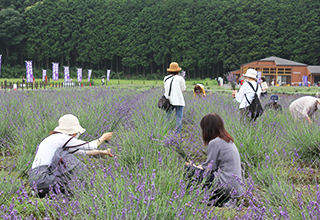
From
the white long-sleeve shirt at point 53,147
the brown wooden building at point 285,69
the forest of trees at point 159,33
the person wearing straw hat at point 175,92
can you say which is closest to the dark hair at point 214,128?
the white long-sleeve shirt at point 53,147

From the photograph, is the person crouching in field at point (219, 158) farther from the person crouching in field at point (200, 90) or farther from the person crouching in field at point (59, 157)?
the person crouching in field at point (200, 90)

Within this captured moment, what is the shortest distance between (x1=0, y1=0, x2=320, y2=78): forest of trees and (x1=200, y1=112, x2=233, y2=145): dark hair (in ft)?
148

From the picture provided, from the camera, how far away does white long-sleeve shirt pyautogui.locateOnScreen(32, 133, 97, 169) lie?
9.82 feet

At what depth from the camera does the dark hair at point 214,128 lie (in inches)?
119

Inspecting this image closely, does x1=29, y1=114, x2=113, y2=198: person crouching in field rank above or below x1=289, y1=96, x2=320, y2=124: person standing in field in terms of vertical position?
below

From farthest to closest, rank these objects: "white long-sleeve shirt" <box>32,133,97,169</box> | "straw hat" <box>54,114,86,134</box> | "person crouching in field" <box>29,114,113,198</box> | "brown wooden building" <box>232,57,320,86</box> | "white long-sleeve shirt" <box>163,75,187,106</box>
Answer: "brown wooden building" <box>232,57,320,86</box> → "white long-sleeve shirt" <box>163,75,187,106</box> → "straw hat" <box>54,114,86,134</box> → "white long-sleeve shirt" <box>32,133,97,169</box> → "person crouching in field" <box>29,114,113,198</box>

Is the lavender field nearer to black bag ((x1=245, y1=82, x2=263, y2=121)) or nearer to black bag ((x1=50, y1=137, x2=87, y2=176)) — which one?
black bag ((x1=50, y1=137, x2=87, y2=176))

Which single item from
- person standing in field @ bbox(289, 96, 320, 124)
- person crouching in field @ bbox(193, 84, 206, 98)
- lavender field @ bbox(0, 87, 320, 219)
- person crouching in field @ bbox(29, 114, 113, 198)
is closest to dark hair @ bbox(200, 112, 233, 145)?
lavender field @ bbox(0, 87, 320, 219)

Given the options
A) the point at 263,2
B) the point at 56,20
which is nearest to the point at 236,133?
the point at 263,2

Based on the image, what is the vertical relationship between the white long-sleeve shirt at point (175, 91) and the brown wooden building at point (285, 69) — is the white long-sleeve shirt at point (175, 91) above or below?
below

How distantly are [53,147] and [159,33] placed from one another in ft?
165

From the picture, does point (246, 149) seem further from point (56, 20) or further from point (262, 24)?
point (56, 20)

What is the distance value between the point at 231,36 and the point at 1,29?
41505mm

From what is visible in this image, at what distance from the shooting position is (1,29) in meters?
54.2
